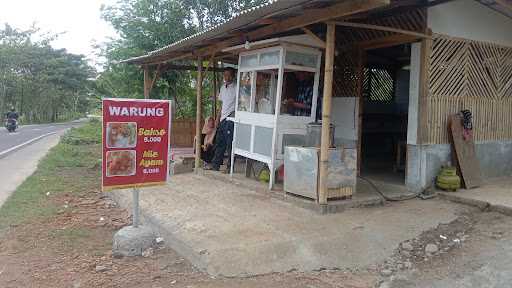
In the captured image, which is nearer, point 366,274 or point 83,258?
point 366,274

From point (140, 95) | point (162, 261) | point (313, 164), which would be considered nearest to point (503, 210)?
point (313, 164)

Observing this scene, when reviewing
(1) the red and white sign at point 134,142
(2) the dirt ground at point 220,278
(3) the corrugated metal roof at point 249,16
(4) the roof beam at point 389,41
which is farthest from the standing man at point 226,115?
(1) the red and white sign at point 134,142

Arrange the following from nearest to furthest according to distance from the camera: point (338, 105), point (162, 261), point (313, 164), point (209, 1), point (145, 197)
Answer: point (162, 261), point (313, 164), point (145, 197), point (338, 105), point (209, 1)

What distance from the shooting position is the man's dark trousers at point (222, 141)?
27.2ft

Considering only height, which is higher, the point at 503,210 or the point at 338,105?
the point at 338,105

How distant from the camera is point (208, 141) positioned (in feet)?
29.0

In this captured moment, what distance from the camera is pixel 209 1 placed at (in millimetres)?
14211

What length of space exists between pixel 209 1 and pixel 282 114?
8730 mm

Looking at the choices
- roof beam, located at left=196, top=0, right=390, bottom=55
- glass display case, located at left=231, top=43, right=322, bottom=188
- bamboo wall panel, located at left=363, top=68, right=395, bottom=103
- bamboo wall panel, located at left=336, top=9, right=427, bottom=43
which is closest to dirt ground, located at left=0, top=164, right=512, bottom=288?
glass display case, located at left=231, top=43, right=322, bottom=188

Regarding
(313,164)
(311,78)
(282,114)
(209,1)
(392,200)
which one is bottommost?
(392,200)

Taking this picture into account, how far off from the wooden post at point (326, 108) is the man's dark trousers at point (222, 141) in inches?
116

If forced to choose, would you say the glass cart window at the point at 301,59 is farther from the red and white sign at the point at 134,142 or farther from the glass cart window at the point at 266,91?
the red and white sign at the point at 134,142

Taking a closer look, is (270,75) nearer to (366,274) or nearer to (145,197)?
(145,197)

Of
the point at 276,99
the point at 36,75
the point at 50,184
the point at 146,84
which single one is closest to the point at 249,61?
the point at 276,99
